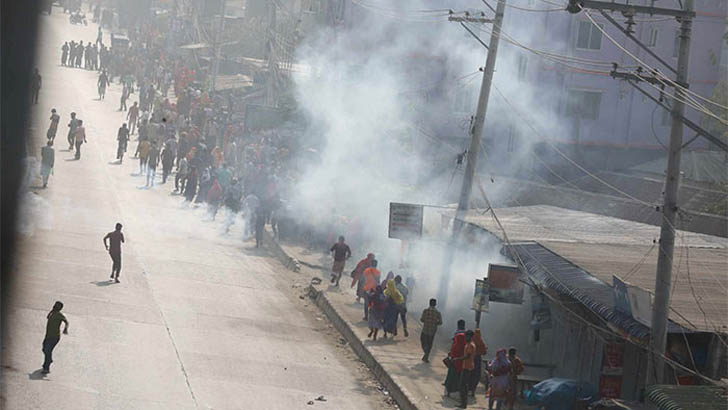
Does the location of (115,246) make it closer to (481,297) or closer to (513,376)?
(481,297)

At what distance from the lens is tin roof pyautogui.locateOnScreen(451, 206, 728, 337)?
1477 cm

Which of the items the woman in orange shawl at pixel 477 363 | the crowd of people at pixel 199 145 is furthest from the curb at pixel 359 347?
the crowd of people at pixel 199 145

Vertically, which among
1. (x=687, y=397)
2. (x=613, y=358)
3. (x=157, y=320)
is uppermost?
(x=687, y=397)

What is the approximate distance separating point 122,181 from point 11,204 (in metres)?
6.80

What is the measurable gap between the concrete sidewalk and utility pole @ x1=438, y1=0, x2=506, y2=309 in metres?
1.08

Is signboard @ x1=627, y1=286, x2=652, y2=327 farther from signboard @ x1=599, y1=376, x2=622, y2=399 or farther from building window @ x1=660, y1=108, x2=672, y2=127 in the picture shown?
building window @ x1=660, y1=108, x2=672, y2=127

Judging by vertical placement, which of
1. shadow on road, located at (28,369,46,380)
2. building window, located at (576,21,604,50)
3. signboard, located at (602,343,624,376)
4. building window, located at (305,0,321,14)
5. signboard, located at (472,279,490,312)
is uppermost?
building window, located at (305,0,321,14)

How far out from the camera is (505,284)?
17.8m

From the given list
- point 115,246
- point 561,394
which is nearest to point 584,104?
point 115,246

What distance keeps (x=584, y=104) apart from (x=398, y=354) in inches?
1004

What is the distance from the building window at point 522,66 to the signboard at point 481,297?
76.6ft

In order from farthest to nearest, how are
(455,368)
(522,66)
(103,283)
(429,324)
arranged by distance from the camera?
1. (522,66)
2. (103,283)
3. (429,324)
4. (455,368)

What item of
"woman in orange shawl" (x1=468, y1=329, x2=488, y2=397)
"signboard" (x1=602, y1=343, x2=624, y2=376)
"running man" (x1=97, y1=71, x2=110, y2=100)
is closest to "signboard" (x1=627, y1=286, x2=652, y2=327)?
"signboard" (x1=602, y1=343, x2=624, y2=376)

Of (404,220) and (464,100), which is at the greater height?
(464,100)
